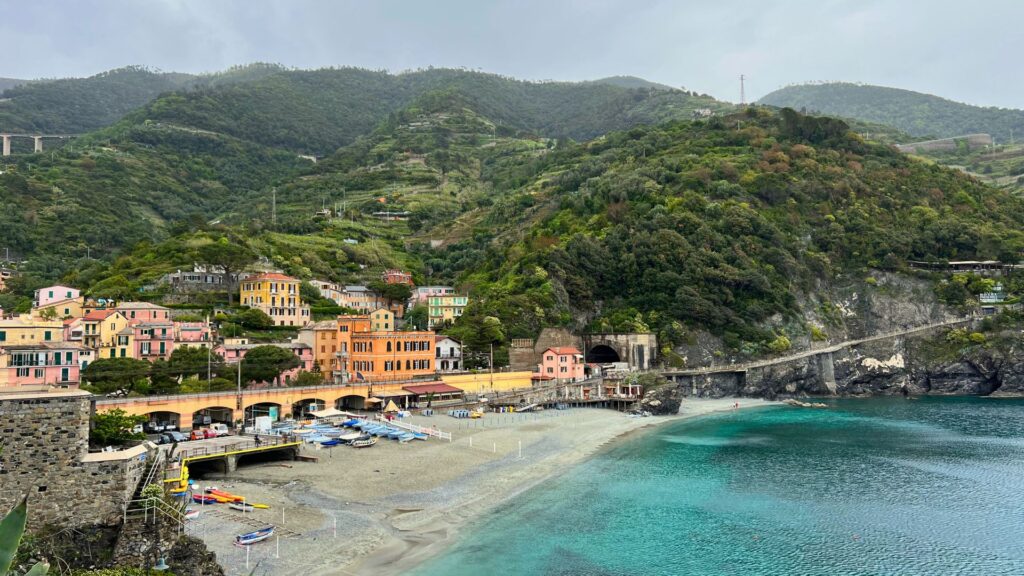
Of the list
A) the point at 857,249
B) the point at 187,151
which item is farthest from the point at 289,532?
the point at 187,151

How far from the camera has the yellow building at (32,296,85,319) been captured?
201 ft

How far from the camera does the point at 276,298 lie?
75.3 meters

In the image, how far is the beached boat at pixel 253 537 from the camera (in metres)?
27.3

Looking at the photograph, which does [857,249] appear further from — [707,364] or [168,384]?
[168,384]

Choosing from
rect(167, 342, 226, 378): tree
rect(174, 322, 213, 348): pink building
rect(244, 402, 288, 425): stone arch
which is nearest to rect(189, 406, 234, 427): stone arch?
rect(244, 402, 288, 425): stone arch

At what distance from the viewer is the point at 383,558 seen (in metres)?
27.8

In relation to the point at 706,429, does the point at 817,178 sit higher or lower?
higher

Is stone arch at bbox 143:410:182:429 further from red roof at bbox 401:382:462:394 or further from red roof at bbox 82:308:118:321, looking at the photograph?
red roof at bbox 401:382:462:394

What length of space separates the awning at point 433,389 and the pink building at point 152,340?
65.2 feet

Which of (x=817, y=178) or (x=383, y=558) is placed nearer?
(x=383, y=558)

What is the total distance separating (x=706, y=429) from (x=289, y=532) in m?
43.6

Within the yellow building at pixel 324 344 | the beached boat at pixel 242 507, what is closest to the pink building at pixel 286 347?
the yellow building at pixel 324 344

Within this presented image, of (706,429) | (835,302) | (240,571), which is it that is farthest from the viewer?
(835,302)

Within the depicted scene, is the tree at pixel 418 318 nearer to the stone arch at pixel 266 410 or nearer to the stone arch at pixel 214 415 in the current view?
the stone arch at pixel 266 410
